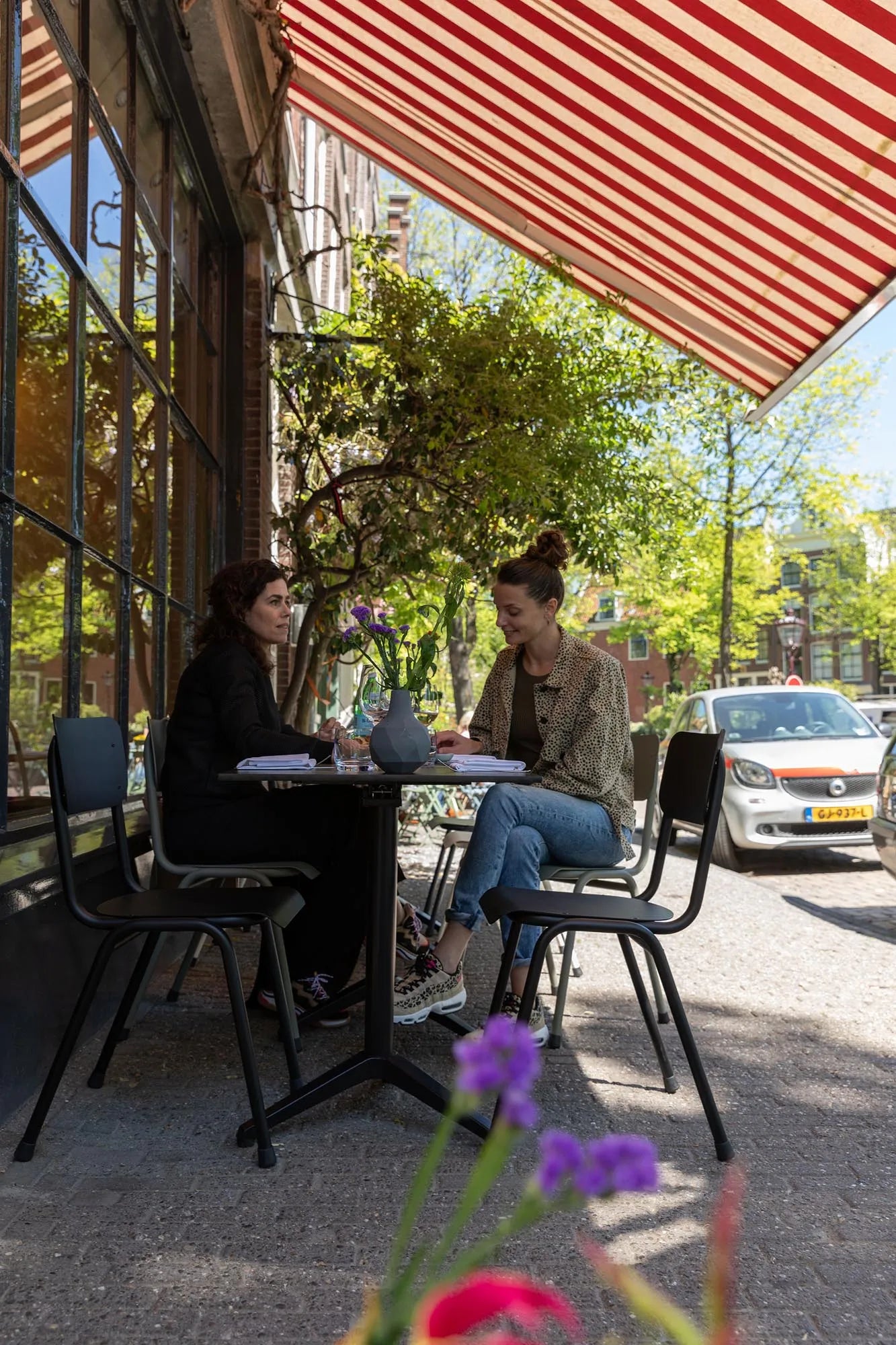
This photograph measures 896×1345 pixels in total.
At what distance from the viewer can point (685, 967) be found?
19.1 feet

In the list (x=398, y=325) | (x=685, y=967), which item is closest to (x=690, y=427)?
(x=398, y=325)

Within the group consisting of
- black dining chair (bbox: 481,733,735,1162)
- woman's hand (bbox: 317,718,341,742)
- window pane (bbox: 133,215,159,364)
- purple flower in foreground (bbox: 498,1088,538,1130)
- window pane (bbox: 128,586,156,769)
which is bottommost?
black dining chair (bbox: 481,733,735,1162)

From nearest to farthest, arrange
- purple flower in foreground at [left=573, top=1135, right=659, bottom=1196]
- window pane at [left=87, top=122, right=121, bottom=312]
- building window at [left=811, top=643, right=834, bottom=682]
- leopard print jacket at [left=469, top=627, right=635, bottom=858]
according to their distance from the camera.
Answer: purple flower in foreground at [left=573, top=1135, right=659, bottom=1196], leopard print jacket at [left=469, top=627, right=635, bottom=858], window pane at [left=87, top=122, right=121, bottom=312], building window at [left=811, top=643, right=834, bottom=682]

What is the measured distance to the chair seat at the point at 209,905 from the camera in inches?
123

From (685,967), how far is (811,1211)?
311 centimetres

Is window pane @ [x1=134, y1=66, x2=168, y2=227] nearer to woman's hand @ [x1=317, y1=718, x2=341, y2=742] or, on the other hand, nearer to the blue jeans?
woman's hand @ [x1=317, y1=718, x2=341, y2=742]

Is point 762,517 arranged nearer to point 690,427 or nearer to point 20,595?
point 690,427

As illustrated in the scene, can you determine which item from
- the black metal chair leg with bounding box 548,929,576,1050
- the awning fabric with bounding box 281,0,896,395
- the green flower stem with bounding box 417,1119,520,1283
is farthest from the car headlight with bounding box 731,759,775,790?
the green flower stem with bounding box 417,1119,520,1283

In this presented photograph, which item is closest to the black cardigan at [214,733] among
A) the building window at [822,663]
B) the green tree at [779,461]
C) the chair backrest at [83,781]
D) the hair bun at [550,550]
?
the chair backrest at [83,781]

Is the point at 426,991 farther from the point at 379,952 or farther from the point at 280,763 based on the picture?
the point at 280,763

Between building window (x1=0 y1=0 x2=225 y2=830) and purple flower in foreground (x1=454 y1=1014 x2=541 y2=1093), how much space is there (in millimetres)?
3058

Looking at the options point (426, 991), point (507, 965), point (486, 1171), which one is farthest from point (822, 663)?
point (486, 1171)

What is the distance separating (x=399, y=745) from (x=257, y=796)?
3.67 ft

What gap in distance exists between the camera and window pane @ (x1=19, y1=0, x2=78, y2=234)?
3.62 metres
